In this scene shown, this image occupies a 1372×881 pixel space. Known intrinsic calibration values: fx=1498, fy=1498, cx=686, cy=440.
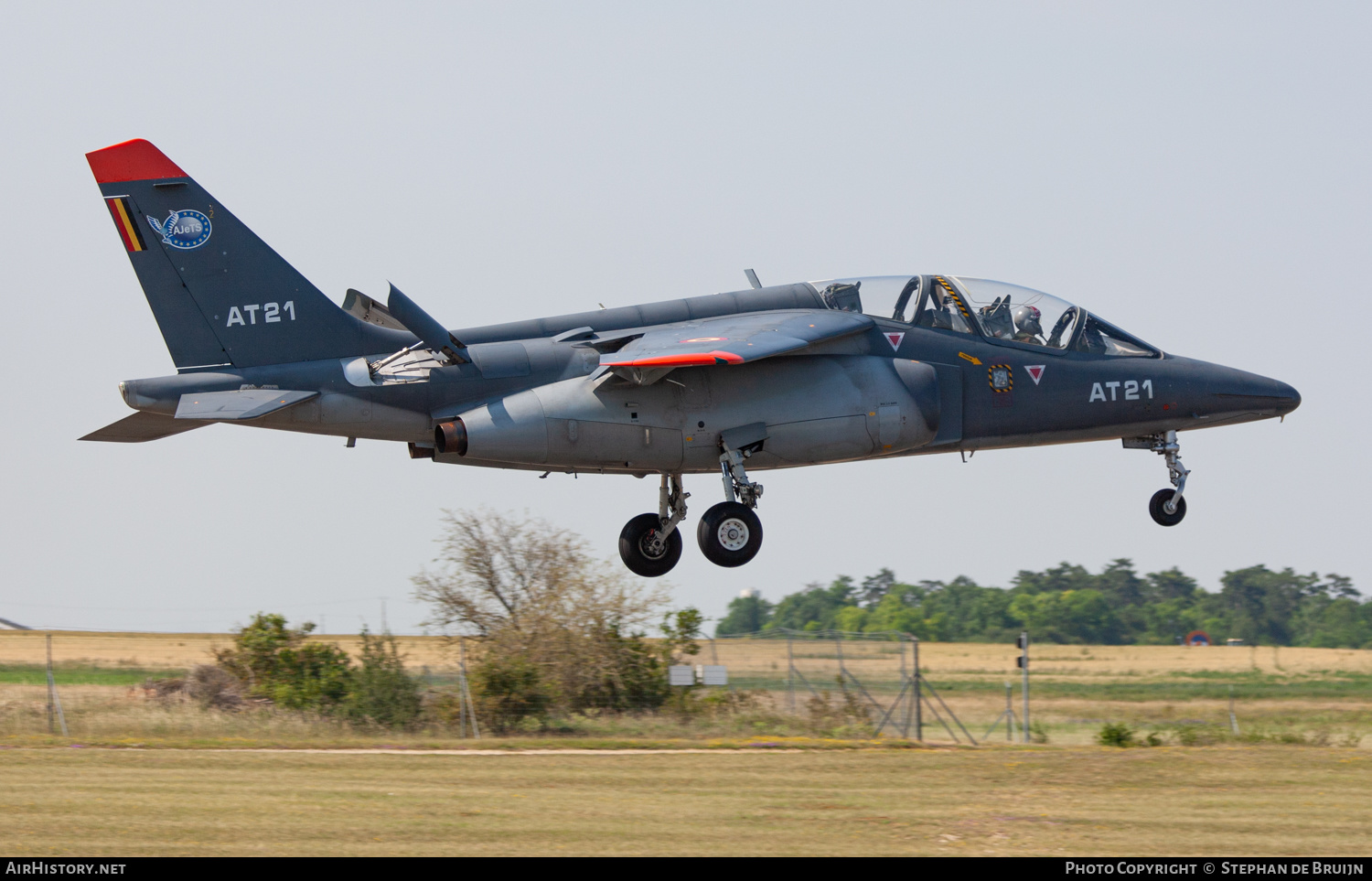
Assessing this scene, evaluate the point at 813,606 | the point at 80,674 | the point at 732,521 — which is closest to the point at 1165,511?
the point at 732,521

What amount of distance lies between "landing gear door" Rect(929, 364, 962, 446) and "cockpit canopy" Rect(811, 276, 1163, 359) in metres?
0.67

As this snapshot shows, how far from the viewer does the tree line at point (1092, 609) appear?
68.2 metres

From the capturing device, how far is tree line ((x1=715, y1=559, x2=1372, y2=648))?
6825 cm

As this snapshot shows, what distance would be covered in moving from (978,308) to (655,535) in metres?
5.83

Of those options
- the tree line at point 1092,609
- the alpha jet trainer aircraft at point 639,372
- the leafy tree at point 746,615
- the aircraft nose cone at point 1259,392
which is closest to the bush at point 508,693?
the alpha jet trainer aircraft at point 639,372

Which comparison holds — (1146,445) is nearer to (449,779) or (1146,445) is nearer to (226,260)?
(449,779)

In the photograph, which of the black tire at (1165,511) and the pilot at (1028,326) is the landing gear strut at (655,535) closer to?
Result: the pilot at (1028,326)

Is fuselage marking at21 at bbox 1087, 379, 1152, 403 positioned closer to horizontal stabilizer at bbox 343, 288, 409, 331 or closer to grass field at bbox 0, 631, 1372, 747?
grass field at bbox 0, 631, 1372, 747

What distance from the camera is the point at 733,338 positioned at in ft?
65.5

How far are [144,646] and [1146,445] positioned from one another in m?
36.1

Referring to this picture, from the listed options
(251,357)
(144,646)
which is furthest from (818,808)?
(144,646)

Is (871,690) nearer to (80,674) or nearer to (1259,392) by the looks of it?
(1259,392)

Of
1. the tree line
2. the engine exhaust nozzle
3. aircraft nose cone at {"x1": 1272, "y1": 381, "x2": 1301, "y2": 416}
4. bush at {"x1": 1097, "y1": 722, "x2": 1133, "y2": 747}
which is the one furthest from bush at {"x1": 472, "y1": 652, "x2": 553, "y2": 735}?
the tree line

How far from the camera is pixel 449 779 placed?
57.7ft
